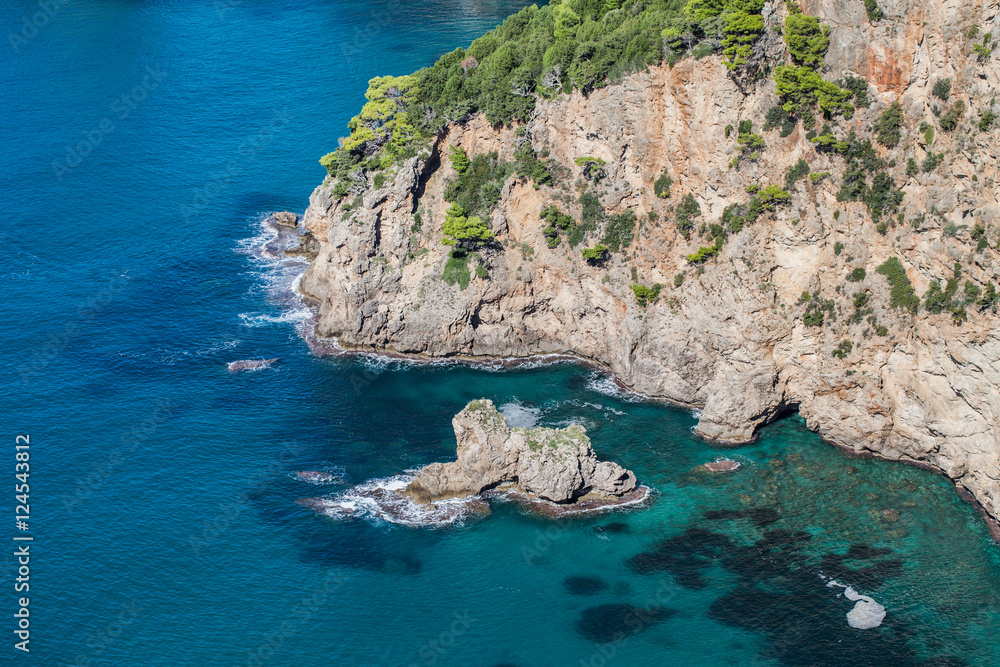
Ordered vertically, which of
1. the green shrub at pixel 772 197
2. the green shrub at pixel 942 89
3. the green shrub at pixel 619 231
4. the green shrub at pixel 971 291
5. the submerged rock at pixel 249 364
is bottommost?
the submerged rock at pixel 249 364

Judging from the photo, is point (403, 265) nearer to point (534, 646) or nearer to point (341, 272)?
point (341, 272)

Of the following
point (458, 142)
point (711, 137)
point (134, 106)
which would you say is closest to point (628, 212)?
point (711, 137)

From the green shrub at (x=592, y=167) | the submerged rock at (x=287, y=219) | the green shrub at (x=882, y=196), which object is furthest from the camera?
the submerged rock at (x=287, y=219)

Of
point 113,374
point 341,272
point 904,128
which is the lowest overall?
point 113,374

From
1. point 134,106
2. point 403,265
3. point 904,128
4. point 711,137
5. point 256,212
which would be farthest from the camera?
point 134,106

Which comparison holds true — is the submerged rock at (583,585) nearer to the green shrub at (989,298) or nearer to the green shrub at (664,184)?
the green shrub at (989,298)

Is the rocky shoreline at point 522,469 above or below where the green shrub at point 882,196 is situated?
below

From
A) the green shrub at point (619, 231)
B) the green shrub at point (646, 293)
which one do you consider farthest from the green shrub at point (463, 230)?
the green shrub at point (646, 293)
